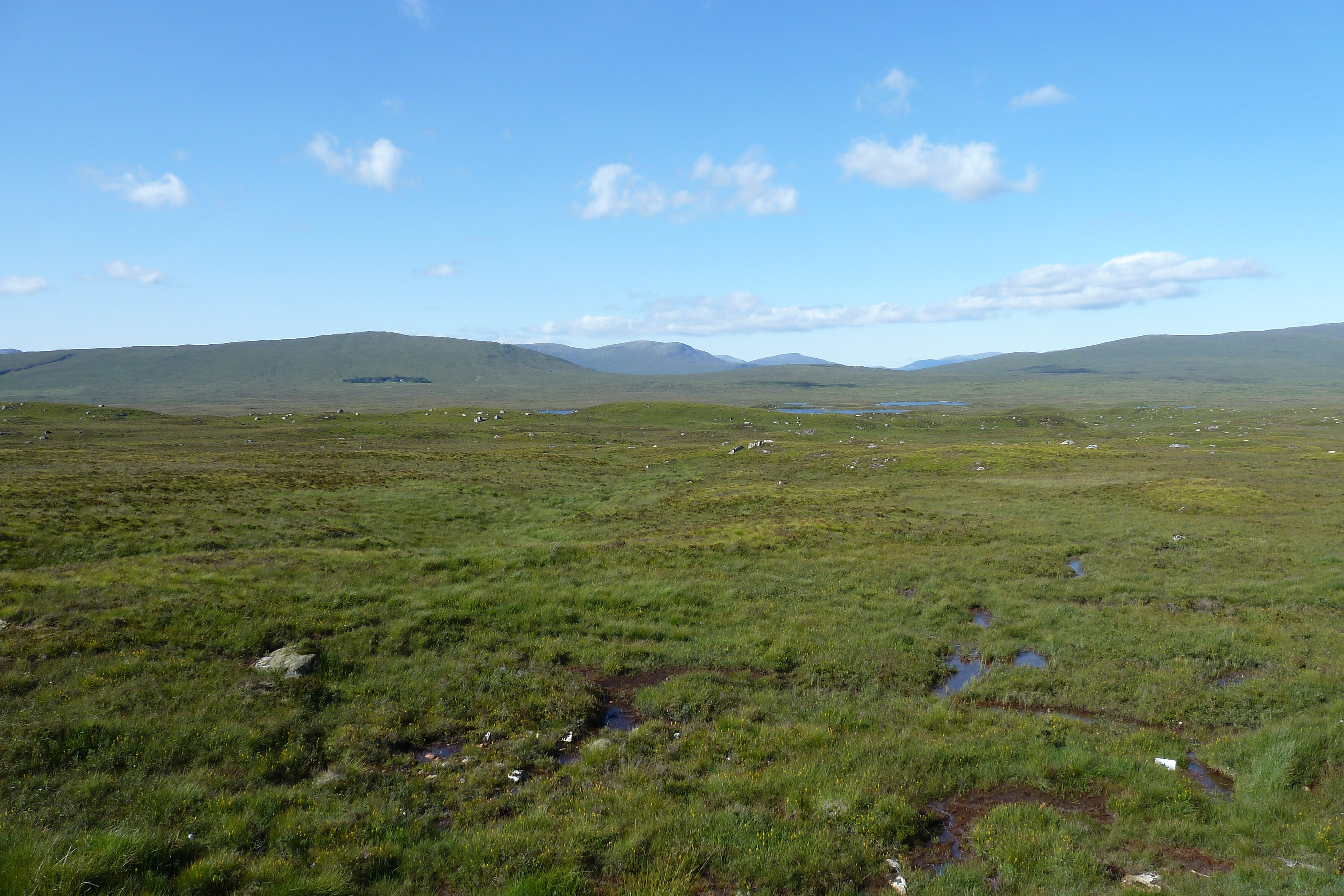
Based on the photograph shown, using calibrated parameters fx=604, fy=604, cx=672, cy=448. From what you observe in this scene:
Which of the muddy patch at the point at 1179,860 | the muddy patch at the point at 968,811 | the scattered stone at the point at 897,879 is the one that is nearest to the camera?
the scattered stone at the point at 897,879

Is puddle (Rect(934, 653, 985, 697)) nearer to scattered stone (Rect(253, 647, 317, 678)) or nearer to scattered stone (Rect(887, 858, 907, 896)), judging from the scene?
scattered stone (Rect(887, 858, 907, 896))

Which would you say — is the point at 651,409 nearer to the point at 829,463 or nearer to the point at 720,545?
the point at 829,463

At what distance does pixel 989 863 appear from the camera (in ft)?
31.4

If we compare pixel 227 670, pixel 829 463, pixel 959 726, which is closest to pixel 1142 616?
pixel 959 726

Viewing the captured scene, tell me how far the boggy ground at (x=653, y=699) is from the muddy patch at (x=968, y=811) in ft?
0.36

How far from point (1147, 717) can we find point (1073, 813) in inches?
257

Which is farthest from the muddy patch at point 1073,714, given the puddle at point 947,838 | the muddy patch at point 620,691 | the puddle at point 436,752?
the puddle at point 436,752

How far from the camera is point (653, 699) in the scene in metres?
15.9

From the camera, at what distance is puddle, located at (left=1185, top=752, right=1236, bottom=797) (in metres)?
11.7

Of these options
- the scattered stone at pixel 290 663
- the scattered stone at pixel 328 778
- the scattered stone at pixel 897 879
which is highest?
the scattered stone at pixel 290 663

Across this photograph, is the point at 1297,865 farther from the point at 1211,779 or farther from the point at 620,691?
the point at 620,691

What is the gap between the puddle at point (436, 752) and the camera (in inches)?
505

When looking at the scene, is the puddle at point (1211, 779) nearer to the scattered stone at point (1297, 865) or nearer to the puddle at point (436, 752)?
the scattered stone at point (1297, 865)

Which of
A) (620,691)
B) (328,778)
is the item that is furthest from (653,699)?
(328,778)
